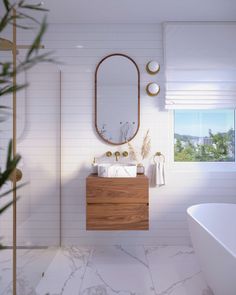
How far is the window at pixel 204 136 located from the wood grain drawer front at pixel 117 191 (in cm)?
93

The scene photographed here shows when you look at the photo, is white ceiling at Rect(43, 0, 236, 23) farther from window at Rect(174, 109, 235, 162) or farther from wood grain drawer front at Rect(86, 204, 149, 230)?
wood grain drawer front at Rect(86, 204, 149, 230)

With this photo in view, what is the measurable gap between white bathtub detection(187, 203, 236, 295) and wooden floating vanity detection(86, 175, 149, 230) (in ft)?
1.60

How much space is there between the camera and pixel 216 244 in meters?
1.83

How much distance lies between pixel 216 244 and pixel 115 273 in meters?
1.15

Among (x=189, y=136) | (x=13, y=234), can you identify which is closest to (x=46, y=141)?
(x=13, y=234)

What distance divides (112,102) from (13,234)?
1.83 metres

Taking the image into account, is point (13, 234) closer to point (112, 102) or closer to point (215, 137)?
point (112, 102)

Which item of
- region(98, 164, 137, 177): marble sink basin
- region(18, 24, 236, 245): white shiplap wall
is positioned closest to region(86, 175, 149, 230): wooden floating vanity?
region(98, 164, 137, 177): marble sink basin

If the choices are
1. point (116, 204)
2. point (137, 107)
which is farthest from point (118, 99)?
point (116, 204)

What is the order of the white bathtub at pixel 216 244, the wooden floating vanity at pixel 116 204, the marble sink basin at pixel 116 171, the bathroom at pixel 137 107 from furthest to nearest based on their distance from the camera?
1. the bathroom at pixel 137 107
2. the marble sink basin at pixel 116 171
3. the wooden floating vanity at pixel 116 204
4. the white bathtub at pixel 216 244

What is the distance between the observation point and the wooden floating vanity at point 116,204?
8.70ft

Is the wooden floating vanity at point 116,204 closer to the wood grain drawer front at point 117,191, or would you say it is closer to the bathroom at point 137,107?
the wood grain drawer front at point 117,191

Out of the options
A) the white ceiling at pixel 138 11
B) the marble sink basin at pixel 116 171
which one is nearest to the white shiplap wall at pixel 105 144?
the white ceiling at pixel 138 11

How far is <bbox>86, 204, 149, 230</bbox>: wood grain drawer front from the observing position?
265 centimetres
